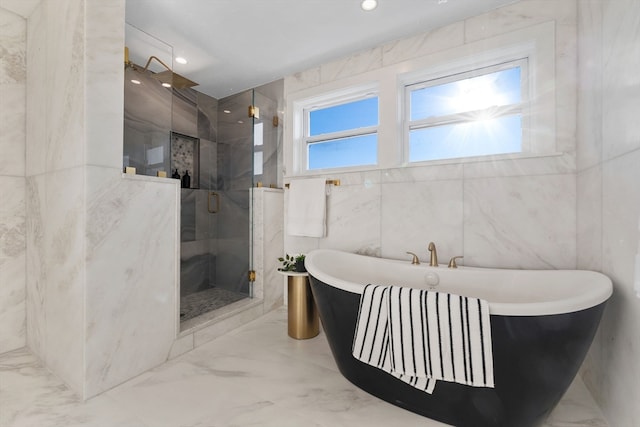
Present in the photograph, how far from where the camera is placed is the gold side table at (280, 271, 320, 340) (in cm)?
214

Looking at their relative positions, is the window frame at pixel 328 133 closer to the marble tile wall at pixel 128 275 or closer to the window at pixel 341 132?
the window at pixel 341 132

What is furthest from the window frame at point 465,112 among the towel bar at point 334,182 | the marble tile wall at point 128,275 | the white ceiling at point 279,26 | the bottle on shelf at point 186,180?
the bottle on shelf at point 186,180

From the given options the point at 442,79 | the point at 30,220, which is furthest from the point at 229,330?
the point at 442,79

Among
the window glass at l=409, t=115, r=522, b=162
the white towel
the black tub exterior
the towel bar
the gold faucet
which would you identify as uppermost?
the window glass at l=409, t=115, r=522, b=162

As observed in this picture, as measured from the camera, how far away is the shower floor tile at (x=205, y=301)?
2.28 meters

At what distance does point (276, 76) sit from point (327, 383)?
2.71 metres

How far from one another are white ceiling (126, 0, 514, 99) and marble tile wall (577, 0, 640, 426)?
0.81 m

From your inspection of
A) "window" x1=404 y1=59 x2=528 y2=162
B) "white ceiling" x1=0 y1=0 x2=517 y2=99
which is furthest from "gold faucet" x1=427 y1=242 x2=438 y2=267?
"white ceiling" x1=0 y1=0 x2=517 y2=99

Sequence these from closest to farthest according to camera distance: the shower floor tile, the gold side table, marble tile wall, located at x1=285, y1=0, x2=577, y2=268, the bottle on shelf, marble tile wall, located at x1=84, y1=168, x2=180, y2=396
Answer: marble tile wall, located at x1=84, y1=168, x2=180, y2=396 → marble tile wall, located at x1=285, y1=0, x2=577, y2=268 → the gold side table → the shower floor tile → the bottle on shelf

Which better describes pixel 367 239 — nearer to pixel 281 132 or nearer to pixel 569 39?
pixel 281 132

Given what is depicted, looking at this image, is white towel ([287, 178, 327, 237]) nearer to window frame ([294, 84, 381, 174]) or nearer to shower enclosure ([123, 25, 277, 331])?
window frame ([294, 84, 381, 174])

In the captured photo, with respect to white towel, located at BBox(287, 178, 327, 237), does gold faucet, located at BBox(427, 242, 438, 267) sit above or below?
below

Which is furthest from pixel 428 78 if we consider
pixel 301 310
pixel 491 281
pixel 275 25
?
pixel 301 310

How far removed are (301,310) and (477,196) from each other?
1519 millimetres
